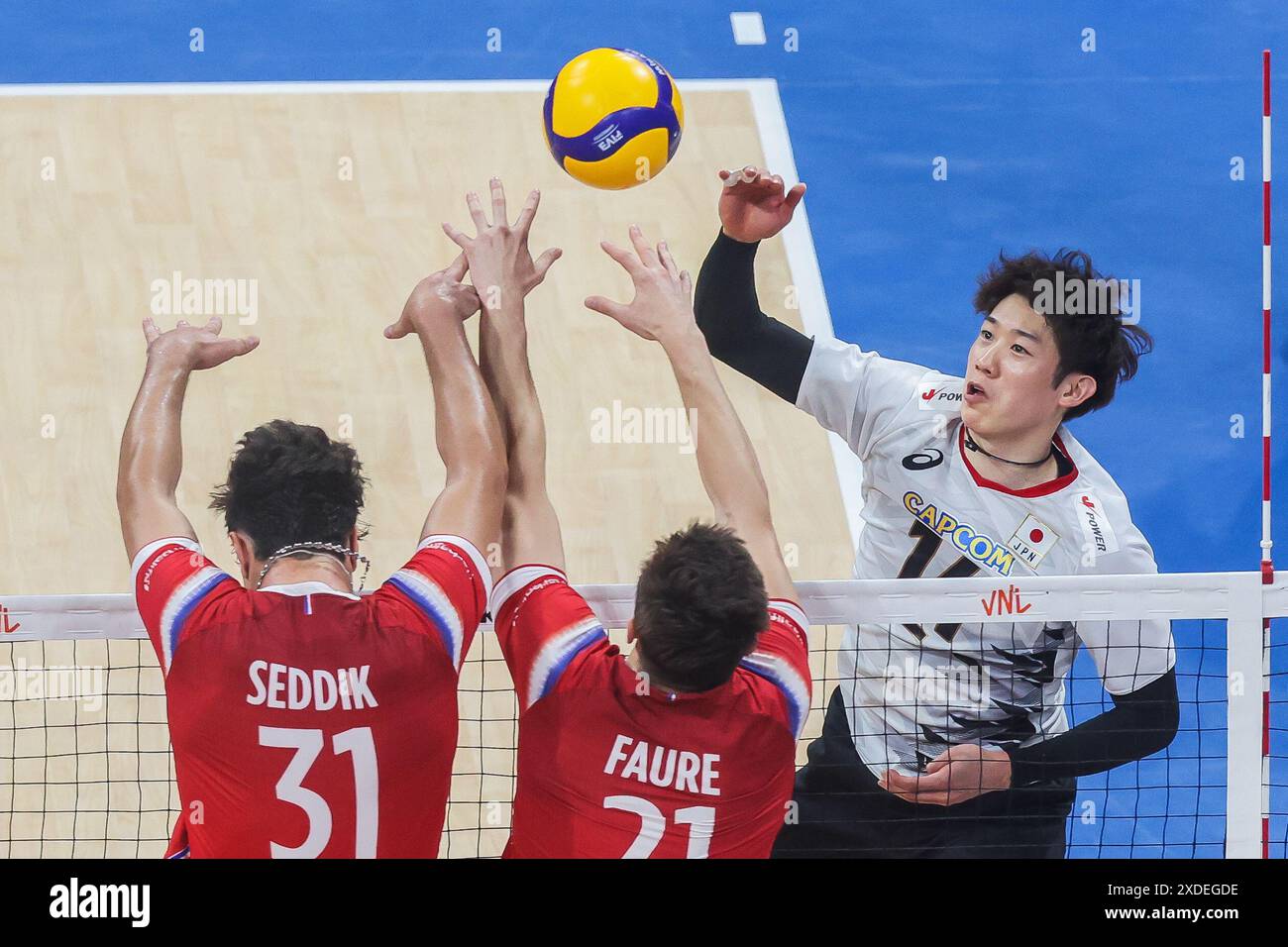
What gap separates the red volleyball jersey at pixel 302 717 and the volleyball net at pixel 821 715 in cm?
79

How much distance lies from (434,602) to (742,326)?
62.5 inches

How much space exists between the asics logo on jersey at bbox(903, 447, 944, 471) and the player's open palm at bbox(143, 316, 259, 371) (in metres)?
2.01

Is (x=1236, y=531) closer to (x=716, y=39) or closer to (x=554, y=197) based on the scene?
(x=554, y=197)

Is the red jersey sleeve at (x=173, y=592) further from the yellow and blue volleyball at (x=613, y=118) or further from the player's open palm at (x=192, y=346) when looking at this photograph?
the yellow and blue volleyball at (x=613, y=118)

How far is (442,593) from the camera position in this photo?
13.1 ft

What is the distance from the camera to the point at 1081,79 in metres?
11.8

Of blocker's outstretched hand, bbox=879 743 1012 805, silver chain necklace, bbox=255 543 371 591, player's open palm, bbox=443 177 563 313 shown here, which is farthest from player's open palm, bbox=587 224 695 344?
blocker's outstretched hand, bbox=879 743 1012 805

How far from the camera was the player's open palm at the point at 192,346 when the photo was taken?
440 cm

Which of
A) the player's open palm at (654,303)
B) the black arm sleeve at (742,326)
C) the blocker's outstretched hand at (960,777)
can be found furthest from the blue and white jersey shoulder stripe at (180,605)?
the blocker's outstretched hand at (960,777)

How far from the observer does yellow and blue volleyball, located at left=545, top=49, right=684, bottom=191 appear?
5371 millimetres

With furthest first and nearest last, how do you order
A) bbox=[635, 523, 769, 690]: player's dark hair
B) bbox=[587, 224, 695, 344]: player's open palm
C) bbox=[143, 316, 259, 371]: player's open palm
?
bbox=[587, 224, 695, 344]: player's open palm, bbox=[143, 316, 259, 371]: player's open palm, bbox=[635, 523, 769, 690]: player's dark hair

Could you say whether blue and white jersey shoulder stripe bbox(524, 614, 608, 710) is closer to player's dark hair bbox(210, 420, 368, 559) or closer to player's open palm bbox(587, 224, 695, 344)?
player's dark hair bbox(210, 420, 368, 559)

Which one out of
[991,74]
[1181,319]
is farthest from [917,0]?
[1181,319]

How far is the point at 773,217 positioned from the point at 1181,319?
5980 millimetres
